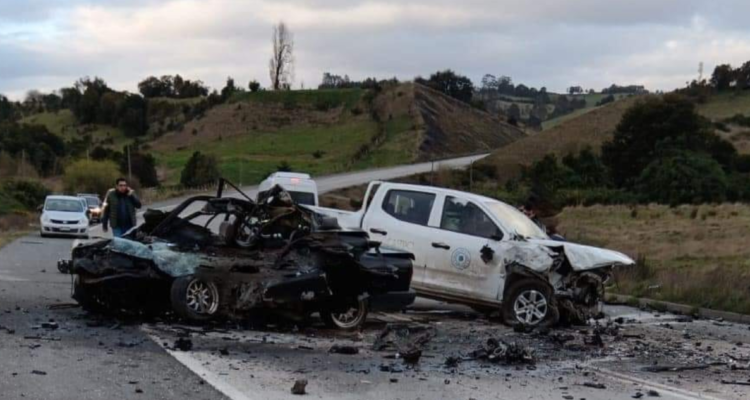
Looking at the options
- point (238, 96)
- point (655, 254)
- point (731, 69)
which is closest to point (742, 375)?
point (655, 254)

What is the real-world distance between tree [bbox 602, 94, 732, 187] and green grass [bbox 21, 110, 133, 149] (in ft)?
218

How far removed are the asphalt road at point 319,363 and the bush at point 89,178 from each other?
57.9 meters

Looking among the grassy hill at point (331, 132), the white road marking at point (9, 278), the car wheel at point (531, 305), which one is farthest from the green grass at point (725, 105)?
the car wheel at point (531, 305)

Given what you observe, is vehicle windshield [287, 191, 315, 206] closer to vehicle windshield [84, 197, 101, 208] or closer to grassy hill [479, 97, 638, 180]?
vehicle windshield [84, 197, 101, 208]

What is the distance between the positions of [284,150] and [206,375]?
9326 cm

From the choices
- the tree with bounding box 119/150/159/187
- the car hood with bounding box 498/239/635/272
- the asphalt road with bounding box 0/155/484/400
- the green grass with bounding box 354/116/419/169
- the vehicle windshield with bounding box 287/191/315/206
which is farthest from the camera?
the green grass with bounding box 354/116/419/169

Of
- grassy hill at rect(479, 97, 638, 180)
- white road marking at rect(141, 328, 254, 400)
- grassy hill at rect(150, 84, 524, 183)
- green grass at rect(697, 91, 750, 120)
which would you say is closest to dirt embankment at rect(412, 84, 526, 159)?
Result: grassy hill at rect(150, 84, 524, 183)

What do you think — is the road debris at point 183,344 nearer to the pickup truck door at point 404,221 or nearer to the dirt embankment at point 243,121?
the pickup truck door at point 404,221

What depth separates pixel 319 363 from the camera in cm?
937

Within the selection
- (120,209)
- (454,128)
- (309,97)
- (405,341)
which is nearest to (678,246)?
(120,209)

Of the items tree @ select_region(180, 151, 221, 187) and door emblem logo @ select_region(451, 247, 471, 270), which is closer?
door emblem logo @ select_region(451, 247, 471, 270)

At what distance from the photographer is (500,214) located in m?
13.4

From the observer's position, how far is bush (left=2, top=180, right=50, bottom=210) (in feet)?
200

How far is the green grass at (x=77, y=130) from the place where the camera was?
121938 millimetres
